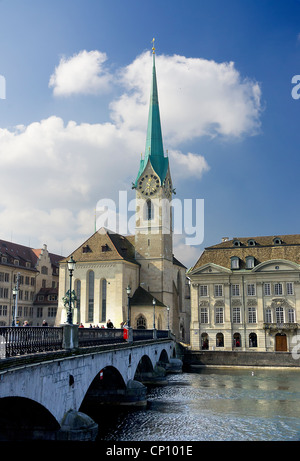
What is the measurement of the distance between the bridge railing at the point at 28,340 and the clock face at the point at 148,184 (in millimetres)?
52152

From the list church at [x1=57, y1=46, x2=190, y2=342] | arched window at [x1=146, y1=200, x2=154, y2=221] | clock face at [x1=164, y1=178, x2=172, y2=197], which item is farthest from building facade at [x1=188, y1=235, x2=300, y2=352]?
clock face at [x1=164, y1=178, x2=172, y2=197]

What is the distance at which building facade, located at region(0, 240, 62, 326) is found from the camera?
6631 centimetres

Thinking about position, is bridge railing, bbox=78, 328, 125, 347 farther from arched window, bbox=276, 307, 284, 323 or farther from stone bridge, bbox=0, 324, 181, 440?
arched window, bbox=276, 307, 284, 323

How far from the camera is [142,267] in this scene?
227 feet

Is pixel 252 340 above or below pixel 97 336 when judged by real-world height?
below

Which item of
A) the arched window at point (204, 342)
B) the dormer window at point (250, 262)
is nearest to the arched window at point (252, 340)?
the arched window at point (204, 342)

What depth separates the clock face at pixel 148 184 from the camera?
232ft

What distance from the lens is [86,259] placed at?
66062 mm

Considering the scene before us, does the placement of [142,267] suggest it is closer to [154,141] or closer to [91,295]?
[91,295]

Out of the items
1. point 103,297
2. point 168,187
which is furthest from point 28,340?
point 168,187

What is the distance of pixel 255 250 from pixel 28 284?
33560mm
